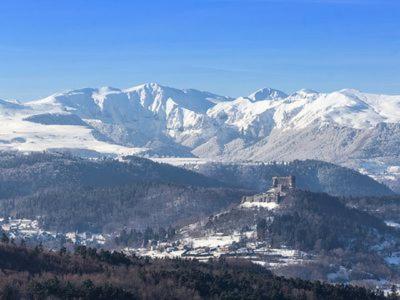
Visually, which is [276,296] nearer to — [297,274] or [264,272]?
[264,272]

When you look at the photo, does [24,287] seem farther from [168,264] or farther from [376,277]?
[376,277]

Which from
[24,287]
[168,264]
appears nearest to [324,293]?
[168,264]

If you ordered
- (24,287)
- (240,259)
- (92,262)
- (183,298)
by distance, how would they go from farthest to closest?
1. (240,259)
2. (92,262)
3. (183,298)
4. (24,287)

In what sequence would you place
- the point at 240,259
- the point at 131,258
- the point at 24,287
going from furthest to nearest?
the point at 240,259 → the point at 131,258 → the point at 24,287

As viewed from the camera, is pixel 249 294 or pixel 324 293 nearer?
pixel 249 294

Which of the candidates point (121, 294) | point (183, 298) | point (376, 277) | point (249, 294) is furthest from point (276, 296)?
point (376, 277)

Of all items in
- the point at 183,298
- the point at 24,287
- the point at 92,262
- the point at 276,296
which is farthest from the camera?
the point at 92,262
